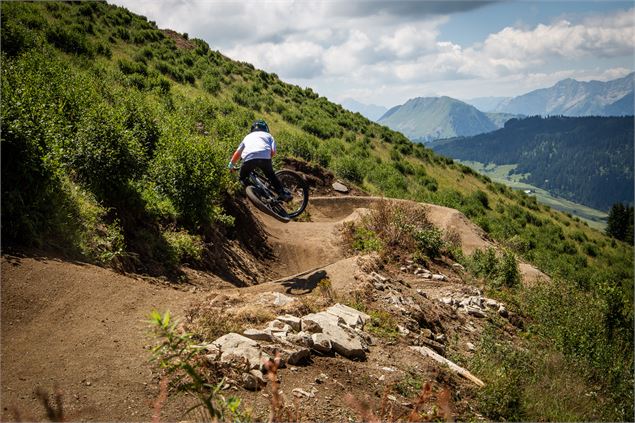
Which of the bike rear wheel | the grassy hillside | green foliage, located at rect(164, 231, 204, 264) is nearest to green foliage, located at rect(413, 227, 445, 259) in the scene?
the grassy hillside

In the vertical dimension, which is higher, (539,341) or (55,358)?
(55,358)

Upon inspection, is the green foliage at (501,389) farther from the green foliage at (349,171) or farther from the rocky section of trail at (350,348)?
the green foliage at (349,171)

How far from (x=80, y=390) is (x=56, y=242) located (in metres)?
4.31

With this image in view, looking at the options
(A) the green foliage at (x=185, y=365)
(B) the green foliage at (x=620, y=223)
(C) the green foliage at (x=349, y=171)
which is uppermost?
(C) the green foliage at (x=349, y=171)

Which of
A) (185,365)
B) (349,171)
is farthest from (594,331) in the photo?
(349,171)

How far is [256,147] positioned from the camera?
39.9 ft

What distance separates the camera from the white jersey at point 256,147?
39.8 ft

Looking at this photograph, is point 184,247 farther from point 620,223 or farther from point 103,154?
point 620,223

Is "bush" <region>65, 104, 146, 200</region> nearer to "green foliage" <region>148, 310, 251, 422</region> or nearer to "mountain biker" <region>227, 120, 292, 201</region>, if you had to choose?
"mountain biker" <region>227, 120, 292, 201</region>

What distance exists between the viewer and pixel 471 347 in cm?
1038

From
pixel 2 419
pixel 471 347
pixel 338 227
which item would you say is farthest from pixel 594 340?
pixel 2 419

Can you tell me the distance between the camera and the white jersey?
12.1 meters

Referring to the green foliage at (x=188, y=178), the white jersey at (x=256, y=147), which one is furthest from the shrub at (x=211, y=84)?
the white jersey at (x=256, y=147)

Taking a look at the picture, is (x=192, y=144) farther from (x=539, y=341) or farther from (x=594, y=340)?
(x=594, y=340)
